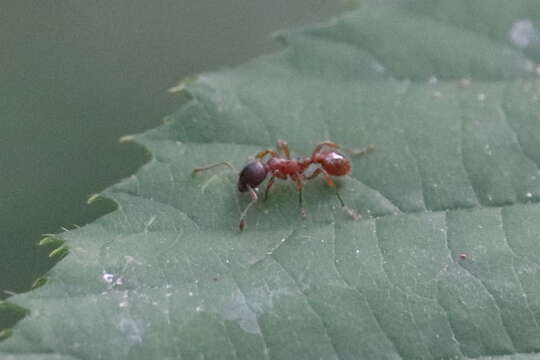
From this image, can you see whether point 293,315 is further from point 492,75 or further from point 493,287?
point 492,75

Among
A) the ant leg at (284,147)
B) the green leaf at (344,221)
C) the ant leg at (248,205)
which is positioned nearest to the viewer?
the green leaf at (344,221)

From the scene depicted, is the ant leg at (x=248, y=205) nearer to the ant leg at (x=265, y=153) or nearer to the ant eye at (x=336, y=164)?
the ant leg at (x=265, y=153)

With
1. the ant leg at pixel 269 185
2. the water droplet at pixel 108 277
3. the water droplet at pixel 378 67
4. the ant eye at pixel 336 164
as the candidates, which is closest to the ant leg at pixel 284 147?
the ant leg at pixel 269 185

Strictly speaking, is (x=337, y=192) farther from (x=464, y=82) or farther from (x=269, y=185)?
(x=464, y=82)

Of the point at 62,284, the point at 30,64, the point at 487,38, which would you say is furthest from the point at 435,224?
the point at 30,64

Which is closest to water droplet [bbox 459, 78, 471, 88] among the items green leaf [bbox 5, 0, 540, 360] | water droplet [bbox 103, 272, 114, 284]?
green leaf [bbox 5, 0, 540, 360]

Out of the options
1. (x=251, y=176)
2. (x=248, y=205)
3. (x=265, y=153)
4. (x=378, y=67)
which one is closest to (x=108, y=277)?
(x=248, y=205)

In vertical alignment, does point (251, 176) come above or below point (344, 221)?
above

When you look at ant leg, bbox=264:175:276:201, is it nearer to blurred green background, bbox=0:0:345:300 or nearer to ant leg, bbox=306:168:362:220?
ant leg, bbox=306:168:362:220
